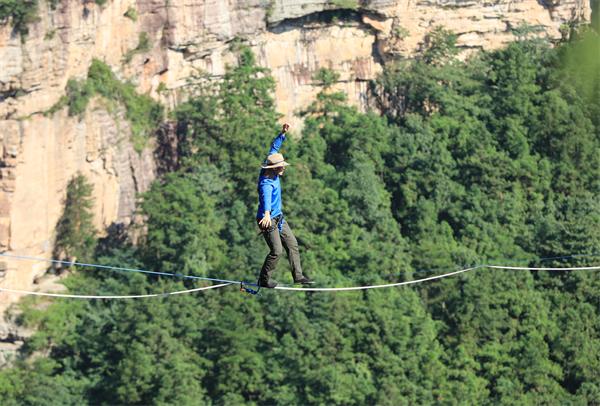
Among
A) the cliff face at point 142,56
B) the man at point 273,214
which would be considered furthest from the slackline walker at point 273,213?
the cliff face at point 142,56

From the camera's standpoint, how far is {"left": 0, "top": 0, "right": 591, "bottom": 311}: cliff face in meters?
35.2

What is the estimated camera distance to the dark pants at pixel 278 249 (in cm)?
1216

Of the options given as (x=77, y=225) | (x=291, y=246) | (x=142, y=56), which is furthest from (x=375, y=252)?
(x=291, y=246)

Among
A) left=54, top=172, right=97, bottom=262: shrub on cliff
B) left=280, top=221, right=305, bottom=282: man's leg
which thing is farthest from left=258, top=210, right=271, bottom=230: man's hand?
left=54, top=172, right=97, bottom=262: shrub on cliff

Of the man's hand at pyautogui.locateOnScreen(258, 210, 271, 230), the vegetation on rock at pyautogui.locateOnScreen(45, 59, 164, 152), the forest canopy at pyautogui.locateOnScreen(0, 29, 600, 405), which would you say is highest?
the man's hand at pyautogui.locateOnScreen(258, 210, 271, 230)

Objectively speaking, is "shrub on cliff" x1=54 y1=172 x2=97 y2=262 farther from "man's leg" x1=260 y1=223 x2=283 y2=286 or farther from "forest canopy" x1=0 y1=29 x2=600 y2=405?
"man's leg" x1=260 y1=223 x2=283 y2=286

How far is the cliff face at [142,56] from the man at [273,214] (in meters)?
25.2

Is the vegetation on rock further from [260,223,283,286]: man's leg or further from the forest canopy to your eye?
[260,223,283,286]: man's leg

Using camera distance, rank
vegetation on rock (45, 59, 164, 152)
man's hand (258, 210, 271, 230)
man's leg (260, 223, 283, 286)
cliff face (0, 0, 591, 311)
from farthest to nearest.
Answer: vegetation on rock (45, 59, 164, 152) < cliff face (0, 0, 591, 311) < man's leg (260, 223, 283, 286) < man's hand (258, 210, 271, 230)

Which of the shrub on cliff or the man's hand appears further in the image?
the shrub on cliff

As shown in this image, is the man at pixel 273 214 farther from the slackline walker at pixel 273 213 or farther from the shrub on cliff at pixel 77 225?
the shrub on cliff at pixel 77 225

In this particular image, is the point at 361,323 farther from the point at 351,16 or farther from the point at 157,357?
the point at 351,16

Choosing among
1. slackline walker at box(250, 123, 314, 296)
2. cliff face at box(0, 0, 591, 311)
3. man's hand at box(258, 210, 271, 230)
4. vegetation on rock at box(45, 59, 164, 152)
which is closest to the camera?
man's hand at box(258, 210, 271, 230)

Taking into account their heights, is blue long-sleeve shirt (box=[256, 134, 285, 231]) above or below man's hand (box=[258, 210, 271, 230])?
above
